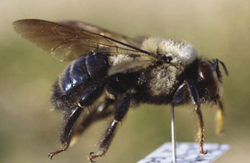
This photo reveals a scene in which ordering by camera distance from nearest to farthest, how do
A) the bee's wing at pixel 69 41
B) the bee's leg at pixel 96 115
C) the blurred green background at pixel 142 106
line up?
1. the bee's wing at pixel 69 41
2. the bee's leg at pixel 96 115
3. the blurred green background at pixel 142 106

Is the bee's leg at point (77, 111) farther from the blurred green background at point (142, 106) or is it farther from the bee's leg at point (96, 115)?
the blurred green background at point (142, 106)

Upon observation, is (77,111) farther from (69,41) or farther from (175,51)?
(175,51)

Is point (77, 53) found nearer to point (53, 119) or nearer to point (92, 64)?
point (92, 64)

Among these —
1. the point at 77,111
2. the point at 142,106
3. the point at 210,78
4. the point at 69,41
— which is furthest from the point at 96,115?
the point at 142,106

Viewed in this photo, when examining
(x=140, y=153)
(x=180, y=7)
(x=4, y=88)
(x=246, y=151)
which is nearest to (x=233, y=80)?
(x=246, y=151)

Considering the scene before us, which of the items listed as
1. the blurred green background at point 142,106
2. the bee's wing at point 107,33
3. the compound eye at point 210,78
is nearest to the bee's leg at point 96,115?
the bee's wing at point 107,33

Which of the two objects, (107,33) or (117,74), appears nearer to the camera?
(117,74)
